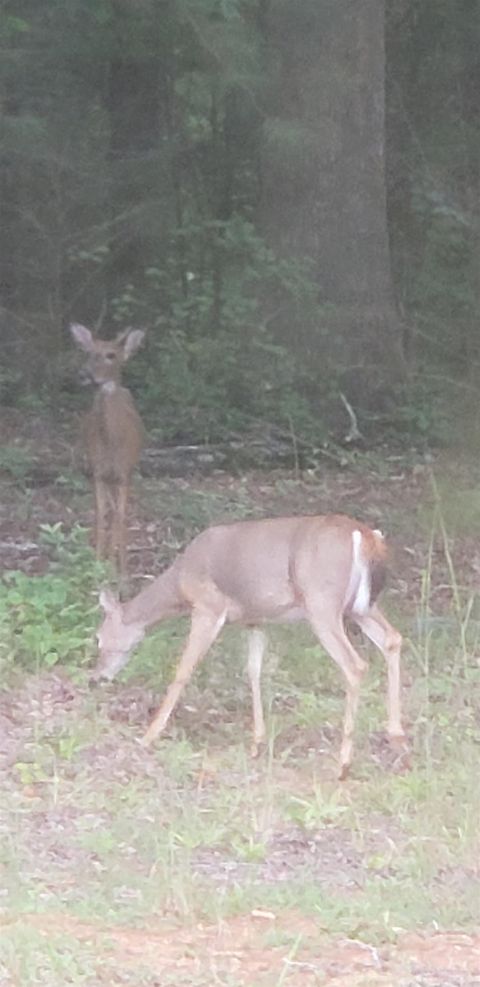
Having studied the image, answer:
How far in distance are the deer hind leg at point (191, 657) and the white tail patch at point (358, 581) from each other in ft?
1.73

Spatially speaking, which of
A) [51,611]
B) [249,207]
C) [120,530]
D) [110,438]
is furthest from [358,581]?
[249,207]

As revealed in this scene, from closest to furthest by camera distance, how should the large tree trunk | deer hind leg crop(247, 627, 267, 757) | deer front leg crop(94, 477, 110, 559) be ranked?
deer hind leg crop(247, 627, 267, 757)
deer front leg crop(94, 477, 110, 559)
the large tree trunk

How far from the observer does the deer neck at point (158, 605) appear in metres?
7.38

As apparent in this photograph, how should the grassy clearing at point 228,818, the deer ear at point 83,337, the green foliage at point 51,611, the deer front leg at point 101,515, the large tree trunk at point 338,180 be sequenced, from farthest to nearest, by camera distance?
the large tree trunk at point 338,180 → the deer ear at point 83,337 → the deer front leg at point 101,515 → the green foliage at point 51,611 → the grassy clearing at point 228,818

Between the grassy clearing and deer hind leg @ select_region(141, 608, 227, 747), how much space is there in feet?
0.32

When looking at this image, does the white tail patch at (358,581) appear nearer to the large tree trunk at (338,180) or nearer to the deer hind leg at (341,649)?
the deer hind leg at (341,649)

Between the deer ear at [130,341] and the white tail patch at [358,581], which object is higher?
the deer ear at [130,341]

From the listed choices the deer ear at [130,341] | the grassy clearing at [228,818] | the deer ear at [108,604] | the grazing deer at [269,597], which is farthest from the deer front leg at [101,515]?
the grazing deer at [269,597]

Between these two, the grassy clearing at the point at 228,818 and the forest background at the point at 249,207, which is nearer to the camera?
the grassy clearing at the point at 228,818

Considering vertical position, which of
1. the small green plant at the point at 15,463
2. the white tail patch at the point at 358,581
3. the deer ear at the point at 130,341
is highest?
the deer ear at the point at 130,341

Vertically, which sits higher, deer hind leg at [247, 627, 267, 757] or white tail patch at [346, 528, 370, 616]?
white tail patch at [346, 528, 370, 616]

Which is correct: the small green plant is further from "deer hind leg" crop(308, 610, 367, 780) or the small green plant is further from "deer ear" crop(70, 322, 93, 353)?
"deer hind leg" crop(308, 610, 367, 780)

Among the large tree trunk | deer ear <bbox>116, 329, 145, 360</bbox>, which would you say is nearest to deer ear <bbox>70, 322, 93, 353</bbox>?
deer ear <bbox>116, 329, 145, 360</bbox>

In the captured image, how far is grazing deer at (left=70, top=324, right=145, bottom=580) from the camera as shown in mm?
9648
